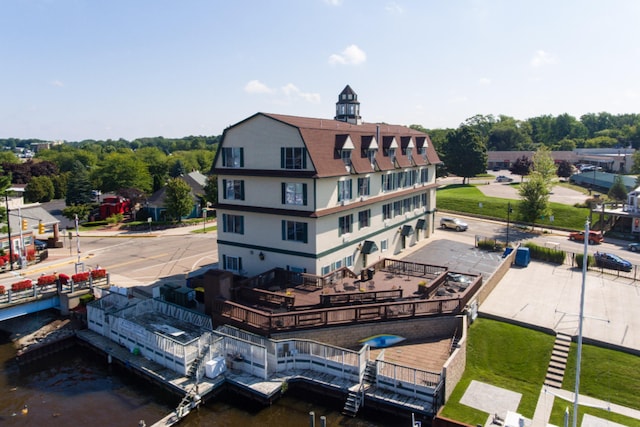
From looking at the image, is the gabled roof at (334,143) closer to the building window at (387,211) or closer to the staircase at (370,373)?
the building window at (387,211)

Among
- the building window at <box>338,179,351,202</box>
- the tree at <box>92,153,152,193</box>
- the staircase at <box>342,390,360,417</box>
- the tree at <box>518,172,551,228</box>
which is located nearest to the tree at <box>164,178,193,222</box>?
the tree at <box>92,153,152,193</box>

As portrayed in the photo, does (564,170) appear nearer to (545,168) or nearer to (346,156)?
(545,168)

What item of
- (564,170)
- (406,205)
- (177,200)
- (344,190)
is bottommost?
(177,200)

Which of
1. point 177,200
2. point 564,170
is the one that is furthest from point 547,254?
point 564,170

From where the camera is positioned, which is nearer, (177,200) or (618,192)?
(177,200)

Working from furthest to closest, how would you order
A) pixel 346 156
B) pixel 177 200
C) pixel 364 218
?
pixel 177 200 < pixel 364 218 < pixel 346 156

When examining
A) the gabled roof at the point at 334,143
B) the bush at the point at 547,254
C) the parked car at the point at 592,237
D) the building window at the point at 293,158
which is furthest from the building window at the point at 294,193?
the parked car at the point at 592,237

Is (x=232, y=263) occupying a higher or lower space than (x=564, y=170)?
lower
